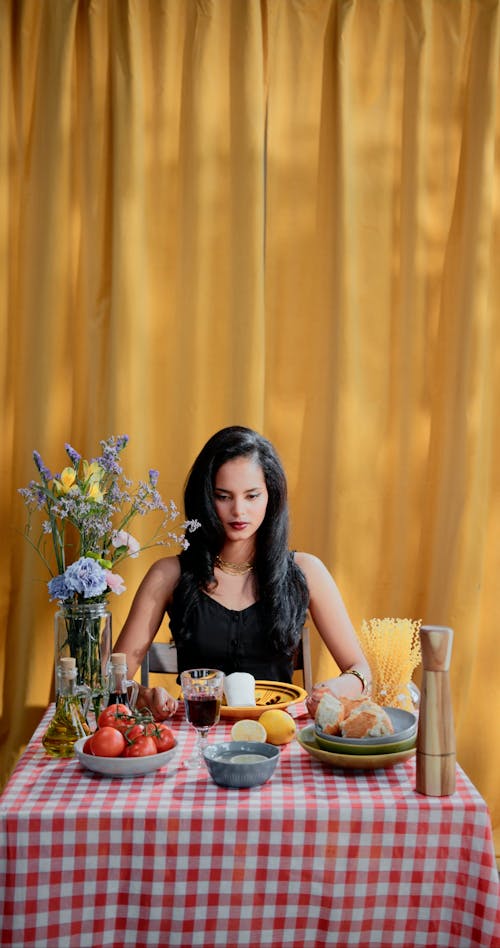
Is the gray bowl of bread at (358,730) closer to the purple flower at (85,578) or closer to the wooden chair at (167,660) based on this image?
the purple flower at (85,578)

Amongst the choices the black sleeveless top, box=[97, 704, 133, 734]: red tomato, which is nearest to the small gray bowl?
box=[97, 704, 133, 734]: red tomato

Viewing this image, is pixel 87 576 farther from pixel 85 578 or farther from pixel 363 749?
pixel 363 749

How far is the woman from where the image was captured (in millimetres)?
2385

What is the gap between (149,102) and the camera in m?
3.04

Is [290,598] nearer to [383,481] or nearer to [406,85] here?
[383,481]

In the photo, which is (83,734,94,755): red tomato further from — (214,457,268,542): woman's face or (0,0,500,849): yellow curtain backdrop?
(0,0,500,849): yellow curtain backdrop

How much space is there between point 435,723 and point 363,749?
0.52 ft

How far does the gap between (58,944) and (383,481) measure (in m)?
2.01

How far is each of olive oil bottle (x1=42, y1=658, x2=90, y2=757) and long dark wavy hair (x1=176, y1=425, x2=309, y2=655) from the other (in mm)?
660

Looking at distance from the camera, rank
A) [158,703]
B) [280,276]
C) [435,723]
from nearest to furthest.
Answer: [435,723], [158,703], [280,276]

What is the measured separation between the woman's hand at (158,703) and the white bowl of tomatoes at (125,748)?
0.24 m

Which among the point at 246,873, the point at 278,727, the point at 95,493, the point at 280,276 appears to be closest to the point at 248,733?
the point at 278,727

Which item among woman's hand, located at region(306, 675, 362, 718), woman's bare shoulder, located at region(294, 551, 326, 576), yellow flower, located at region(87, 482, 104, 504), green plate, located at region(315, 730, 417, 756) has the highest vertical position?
yellow flower, located at region(87, 482, 104, 504)

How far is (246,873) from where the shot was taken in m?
1.44
